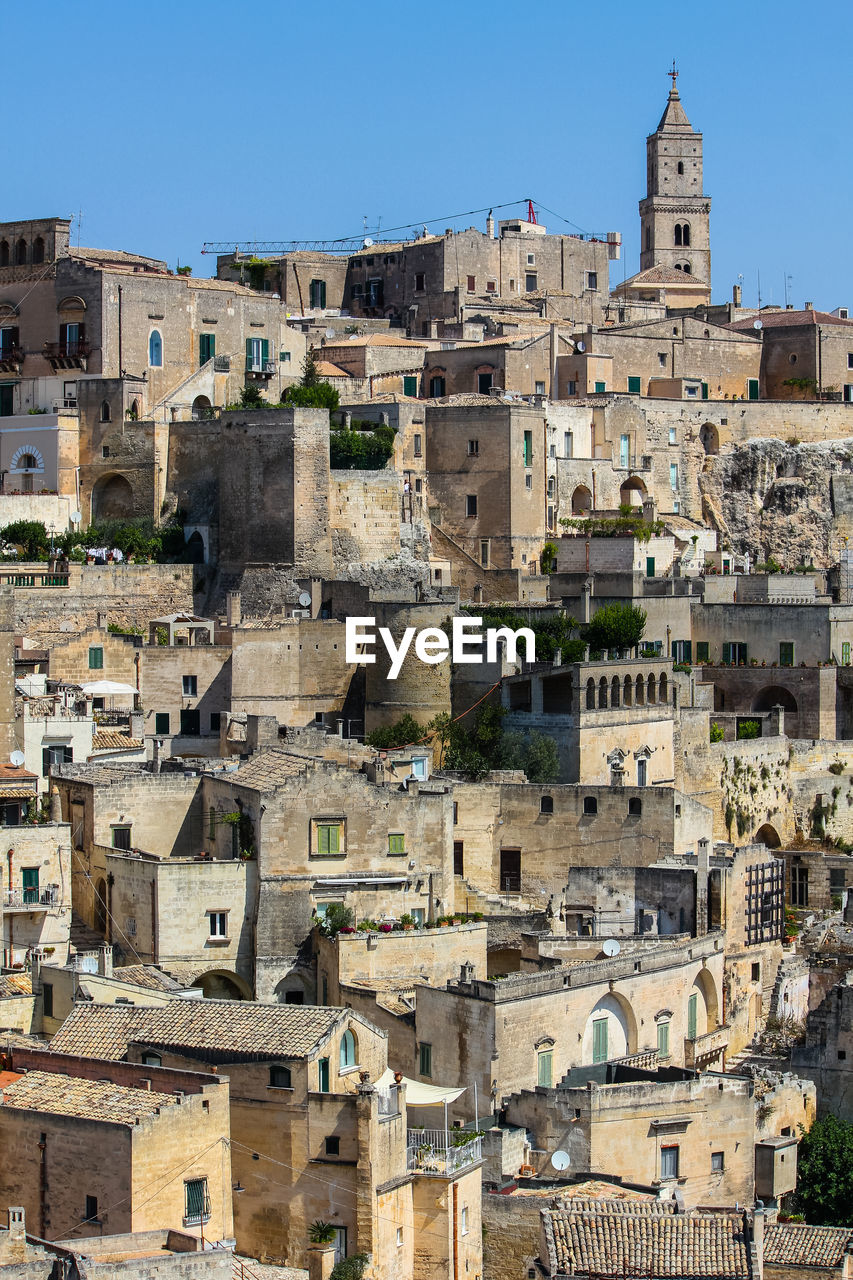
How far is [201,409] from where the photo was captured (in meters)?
54.7

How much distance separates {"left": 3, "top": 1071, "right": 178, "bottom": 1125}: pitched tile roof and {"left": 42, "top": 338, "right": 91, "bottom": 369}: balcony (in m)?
28.9

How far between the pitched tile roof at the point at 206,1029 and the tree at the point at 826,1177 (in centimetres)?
729

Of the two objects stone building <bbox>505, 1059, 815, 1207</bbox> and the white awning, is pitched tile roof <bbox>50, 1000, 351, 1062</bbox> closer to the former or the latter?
the white awning

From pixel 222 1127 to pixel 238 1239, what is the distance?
1.81 meters

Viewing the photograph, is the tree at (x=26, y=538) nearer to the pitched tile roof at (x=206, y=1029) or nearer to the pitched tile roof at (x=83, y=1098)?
the pitched tile roof at (x=206, y=1029)

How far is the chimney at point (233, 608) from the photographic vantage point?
163ft

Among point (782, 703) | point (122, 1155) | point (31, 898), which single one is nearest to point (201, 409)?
point (782, 703)

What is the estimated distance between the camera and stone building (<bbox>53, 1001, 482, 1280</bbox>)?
1107 inches

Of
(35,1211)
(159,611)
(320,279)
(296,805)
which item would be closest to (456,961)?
(296,805)

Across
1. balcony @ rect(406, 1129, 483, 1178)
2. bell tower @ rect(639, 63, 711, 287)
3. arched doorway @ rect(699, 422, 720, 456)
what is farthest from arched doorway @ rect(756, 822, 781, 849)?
bell tower @ rect(639, 63, 711, 287)

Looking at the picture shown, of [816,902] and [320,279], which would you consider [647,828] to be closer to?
[816,902]

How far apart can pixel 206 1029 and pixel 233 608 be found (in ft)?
68.7

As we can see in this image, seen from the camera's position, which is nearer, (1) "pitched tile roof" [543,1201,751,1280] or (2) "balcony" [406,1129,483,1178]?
(1) "pitched tile roof" [543,1201,751,1280]

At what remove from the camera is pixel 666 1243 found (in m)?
27.3
